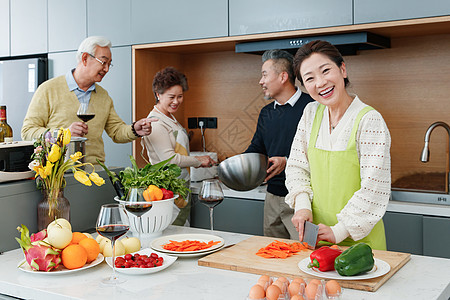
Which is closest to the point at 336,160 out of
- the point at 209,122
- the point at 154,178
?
the point at 154,178

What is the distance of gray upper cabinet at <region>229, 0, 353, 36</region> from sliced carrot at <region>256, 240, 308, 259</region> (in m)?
1.50

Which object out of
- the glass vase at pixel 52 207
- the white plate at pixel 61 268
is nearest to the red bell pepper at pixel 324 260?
the white plate at pixel 61 268

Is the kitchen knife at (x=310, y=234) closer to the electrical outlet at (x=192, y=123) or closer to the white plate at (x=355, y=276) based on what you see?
the white plate at (x=355, y=276)

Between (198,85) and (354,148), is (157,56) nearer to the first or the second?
(198,85)

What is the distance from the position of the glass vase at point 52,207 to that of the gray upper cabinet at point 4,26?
2.66m

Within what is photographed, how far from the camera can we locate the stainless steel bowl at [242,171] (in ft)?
6.99

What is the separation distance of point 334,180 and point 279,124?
35.3 inches

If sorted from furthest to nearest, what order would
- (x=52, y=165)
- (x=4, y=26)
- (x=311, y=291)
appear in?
(x=4, y=26), (x=52, y=165), (x=311, y=291)

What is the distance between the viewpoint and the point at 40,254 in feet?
4.82

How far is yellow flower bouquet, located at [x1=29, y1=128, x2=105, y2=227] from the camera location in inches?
67.9

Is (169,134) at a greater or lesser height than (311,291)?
greater

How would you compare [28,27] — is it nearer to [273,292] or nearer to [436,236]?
[436,236]

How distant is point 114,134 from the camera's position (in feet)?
9.96

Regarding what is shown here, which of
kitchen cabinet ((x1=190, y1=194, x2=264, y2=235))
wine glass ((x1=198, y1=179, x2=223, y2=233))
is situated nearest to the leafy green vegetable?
wine glass ((x1=198, y1=179, x2=223, y2=233))
